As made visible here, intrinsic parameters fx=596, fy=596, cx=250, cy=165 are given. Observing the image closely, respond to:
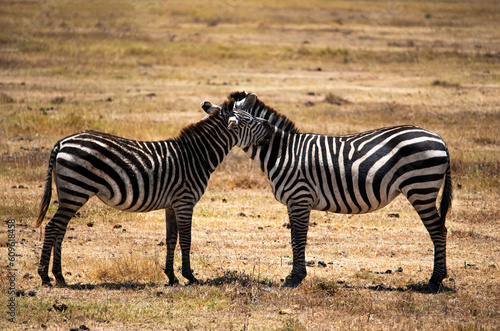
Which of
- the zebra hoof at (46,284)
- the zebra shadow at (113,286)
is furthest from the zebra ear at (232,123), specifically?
the zebra hoof at (46,284)

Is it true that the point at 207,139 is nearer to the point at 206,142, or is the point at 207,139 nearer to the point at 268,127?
the point at 206,142

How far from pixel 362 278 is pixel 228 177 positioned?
6.20m

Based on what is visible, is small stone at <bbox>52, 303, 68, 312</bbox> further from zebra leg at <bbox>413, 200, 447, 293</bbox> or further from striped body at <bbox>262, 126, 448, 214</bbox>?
zebra leg at <bbox>413, 200, 447, 293</bbox>

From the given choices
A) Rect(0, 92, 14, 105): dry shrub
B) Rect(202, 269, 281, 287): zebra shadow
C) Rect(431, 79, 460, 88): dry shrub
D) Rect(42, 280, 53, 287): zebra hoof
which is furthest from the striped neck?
Rect(431, 79, 460, 88): dry shrub

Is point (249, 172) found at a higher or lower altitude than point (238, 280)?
higher

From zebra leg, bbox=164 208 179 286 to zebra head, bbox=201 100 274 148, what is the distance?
1.44 meters

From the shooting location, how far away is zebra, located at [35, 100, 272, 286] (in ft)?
24.7

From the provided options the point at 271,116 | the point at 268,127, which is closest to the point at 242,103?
the point at 271,116

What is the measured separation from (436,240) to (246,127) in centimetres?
307

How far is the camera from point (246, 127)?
28.2 ft

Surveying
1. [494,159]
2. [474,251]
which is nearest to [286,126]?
[474,251]

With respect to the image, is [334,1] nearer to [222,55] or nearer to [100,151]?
[222,55]

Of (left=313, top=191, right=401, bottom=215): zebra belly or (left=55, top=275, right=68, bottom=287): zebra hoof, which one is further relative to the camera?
(left=313, top=191, right=401, bottom=215): zebra belly

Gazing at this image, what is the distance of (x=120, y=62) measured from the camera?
29.5m
